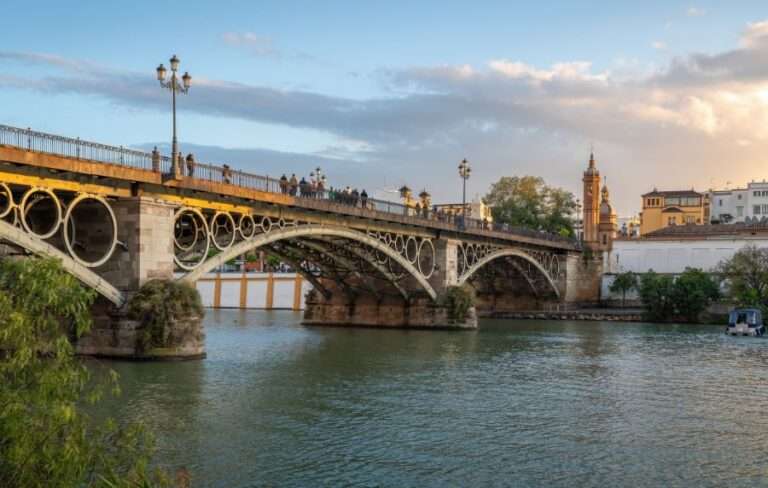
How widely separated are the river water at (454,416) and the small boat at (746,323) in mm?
13393

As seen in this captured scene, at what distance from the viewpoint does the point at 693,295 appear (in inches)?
2525

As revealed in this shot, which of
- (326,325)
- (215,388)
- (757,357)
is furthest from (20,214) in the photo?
(326,325)

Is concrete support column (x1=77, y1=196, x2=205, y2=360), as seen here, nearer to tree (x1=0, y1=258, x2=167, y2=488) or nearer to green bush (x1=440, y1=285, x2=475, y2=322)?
tree (x1=0, y1=258, x2=167, y2=488)

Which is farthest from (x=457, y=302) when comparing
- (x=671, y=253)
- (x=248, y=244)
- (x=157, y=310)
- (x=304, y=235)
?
(x=671, y=253)

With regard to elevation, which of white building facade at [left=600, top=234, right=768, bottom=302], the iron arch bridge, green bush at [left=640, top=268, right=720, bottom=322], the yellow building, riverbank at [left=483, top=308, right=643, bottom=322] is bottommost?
riverbank at [left=483, top=308, right=643, bottom=322]

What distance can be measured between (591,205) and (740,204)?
1718 inches

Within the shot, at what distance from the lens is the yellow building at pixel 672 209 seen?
12638 cm

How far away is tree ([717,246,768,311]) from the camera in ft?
198

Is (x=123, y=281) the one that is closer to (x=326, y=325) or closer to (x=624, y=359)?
(x=624, y=359)

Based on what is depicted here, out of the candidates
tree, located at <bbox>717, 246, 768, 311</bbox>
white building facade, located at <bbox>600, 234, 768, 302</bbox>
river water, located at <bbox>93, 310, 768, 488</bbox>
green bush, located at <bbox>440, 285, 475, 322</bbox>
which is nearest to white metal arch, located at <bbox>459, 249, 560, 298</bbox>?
green bush, located at <bbox>440, 285, 475, 322</bbox>

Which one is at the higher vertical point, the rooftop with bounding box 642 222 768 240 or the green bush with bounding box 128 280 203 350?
the rooftop with bounding box 642 222 768 240

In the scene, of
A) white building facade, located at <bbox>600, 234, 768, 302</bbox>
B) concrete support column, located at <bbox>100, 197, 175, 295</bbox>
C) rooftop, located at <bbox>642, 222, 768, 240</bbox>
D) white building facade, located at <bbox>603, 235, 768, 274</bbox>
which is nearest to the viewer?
concrete support column, located at <bbox>100, 197, 175, 295</bbox>

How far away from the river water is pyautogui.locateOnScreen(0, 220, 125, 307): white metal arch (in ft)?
7.92

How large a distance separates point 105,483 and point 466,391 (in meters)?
17.9
